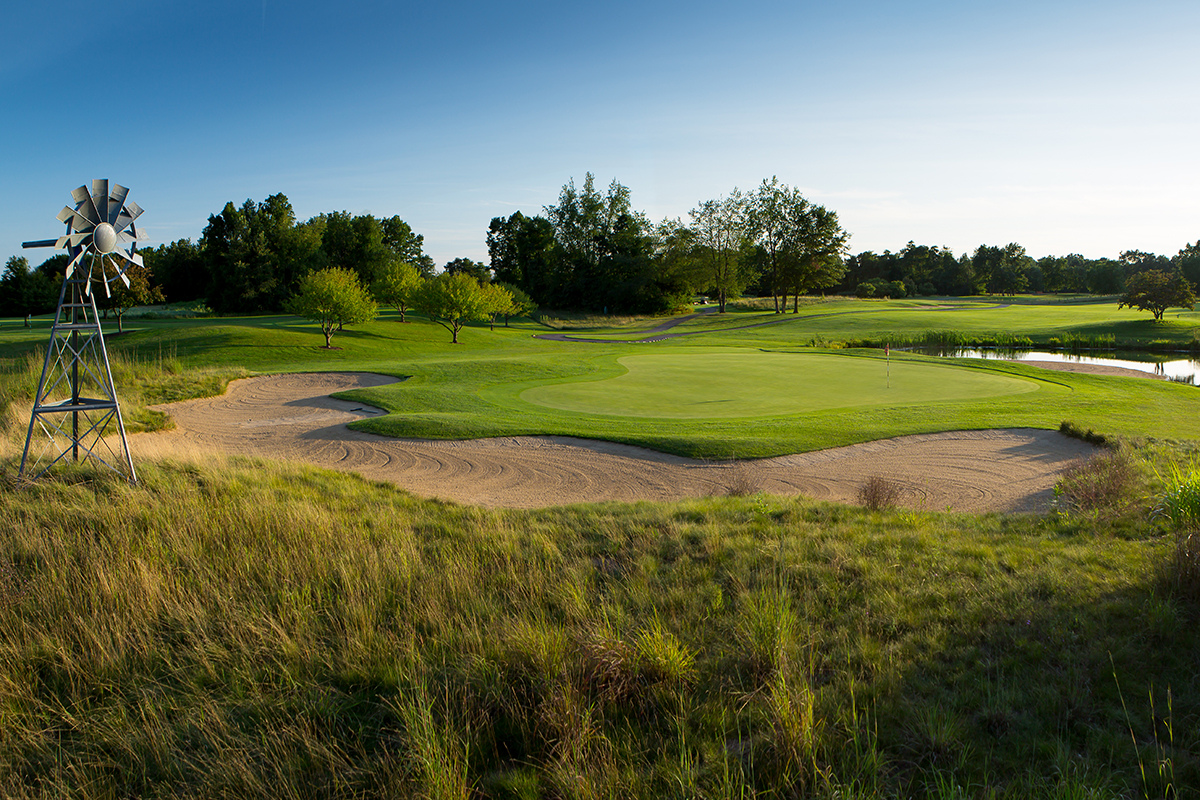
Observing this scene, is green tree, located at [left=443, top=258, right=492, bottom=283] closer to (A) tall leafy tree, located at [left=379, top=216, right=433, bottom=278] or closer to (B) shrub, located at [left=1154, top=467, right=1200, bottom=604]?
(A) tall leafy tree, located at [left=379, top=216, right=433, bottom=278]

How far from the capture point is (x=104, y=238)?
8844 millimetres

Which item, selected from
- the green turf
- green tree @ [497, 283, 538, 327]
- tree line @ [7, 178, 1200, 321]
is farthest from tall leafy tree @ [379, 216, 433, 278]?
the green turf

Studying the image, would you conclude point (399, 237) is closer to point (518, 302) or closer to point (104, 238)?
point (518, 302)

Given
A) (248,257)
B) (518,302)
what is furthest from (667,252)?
(248,257)

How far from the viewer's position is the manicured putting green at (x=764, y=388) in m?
16.4

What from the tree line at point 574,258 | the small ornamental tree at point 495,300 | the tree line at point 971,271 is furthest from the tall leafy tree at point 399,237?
the tree line at point 971,271

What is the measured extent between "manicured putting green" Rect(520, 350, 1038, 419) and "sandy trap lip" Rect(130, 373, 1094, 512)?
3.44 metres

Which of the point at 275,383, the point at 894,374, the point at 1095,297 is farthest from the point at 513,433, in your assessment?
the point at 1095,297

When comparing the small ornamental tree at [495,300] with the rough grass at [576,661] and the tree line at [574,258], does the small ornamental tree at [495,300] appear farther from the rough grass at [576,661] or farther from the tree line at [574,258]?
the rough grass at [576,661]

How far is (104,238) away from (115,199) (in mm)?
658

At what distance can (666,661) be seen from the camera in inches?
160

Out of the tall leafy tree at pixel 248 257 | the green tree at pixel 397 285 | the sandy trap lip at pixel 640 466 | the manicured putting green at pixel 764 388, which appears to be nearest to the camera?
the sandy trap lip at pixel 640 466

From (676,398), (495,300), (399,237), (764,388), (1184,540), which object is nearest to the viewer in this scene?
(1184,540)

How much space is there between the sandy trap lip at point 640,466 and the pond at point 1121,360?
20.5 m
